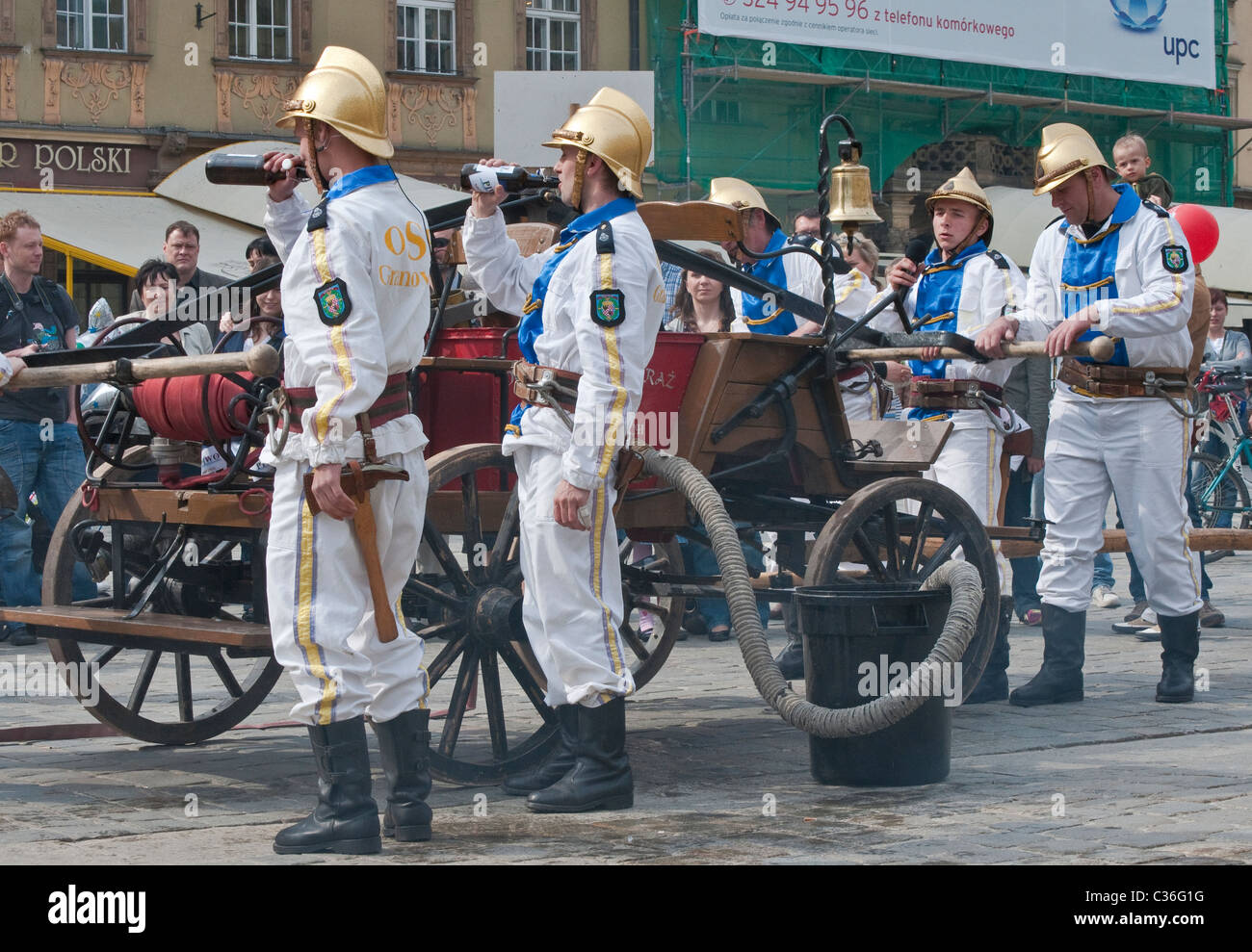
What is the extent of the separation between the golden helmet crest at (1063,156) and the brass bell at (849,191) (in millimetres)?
905

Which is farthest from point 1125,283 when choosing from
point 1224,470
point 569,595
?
point 1224,470

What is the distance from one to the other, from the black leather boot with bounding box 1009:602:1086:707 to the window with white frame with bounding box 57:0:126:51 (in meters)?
16.5

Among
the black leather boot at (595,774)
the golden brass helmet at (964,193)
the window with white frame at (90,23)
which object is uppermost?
the window with white frame at (90,23)

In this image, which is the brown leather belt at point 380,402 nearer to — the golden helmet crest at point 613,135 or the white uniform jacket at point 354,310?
the white uniform jacket at point 354,310

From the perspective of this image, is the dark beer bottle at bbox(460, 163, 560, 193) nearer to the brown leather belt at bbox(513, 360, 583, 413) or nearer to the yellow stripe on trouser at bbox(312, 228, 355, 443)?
the brown leather belt at bbox(513, 360, 583, 413)

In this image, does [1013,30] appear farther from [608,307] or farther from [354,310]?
[354,310]

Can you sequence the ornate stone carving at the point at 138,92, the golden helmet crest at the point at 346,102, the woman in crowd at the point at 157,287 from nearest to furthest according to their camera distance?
the golden helmet crest at the point at 346,102 < the woman in crowd at the point at 157,287 < the ornate stone carving at the point at 138,92

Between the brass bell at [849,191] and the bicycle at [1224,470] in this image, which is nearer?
the brass bell at [849,191]

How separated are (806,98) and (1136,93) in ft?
23.1

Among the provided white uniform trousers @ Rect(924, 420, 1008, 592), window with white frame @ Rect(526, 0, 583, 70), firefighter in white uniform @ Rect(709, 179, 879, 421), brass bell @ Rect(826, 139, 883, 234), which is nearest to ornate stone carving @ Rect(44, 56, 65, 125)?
window with white frame @ Rect(526, 0, 583, 70)

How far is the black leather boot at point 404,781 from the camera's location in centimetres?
500

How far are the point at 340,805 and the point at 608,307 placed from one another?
1.54 m

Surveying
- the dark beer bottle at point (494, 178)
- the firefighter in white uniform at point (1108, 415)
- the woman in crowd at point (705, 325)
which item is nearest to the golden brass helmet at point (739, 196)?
the woman in crowd at point (705, 325)
